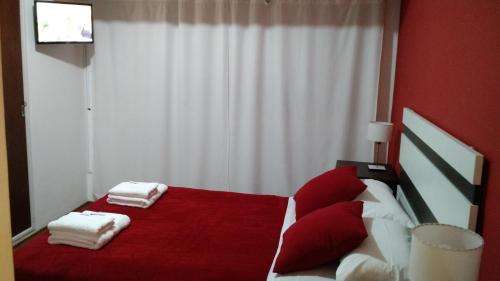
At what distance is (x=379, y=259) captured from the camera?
6.71 ft

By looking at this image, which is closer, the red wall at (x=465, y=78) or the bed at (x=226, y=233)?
the red wall at (x=465, y=78)

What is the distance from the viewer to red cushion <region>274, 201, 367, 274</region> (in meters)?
2.15

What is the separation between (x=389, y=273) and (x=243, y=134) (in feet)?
8.80

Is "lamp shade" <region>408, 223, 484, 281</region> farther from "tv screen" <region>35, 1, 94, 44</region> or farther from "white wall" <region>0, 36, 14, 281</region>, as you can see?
"tv screen" <region>35, 1, 94, 44</region>

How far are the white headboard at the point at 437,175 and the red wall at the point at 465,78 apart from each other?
5cm

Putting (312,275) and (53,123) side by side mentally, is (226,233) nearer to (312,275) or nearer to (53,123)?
(312,275)

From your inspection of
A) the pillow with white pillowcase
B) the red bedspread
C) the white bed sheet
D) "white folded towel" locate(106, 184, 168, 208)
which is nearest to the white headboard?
the pillow with white pillowcase

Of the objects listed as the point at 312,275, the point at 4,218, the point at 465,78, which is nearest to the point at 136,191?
the point at 312,275

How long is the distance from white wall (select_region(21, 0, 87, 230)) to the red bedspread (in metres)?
1.13

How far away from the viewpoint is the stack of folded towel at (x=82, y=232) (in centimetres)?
255

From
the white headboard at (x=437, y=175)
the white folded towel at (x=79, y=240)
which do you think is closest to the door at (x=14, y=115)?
the white folded towel at (x=79, y=240)

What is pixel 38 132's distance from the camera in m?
3.98

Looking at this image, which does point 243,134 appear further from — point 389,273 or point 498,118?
point 498,118

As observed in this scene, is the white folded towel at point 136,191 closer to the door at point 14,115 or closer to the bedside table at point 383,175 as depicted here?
the door at point 14,115
